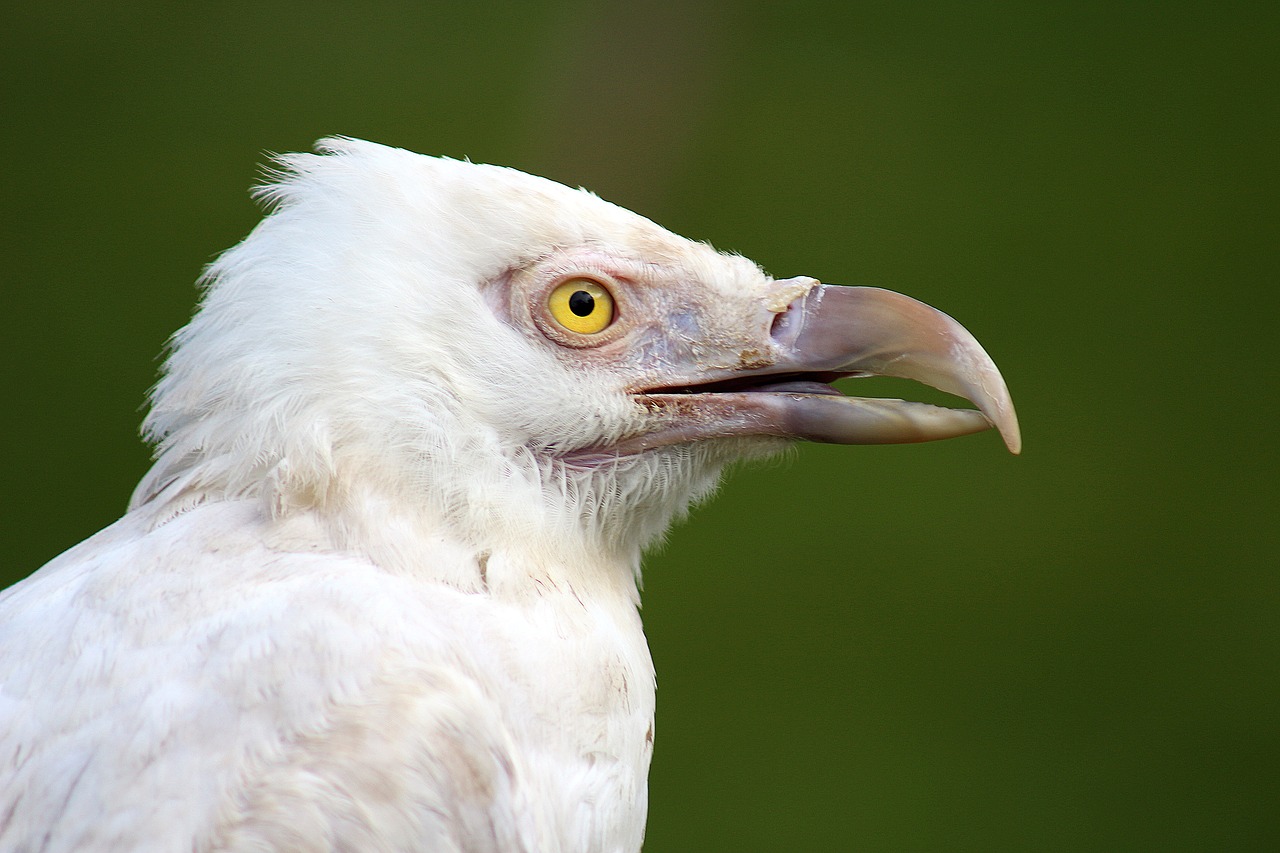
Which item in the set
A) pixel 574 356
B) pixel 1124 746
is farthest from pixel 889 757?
pixel 574 356

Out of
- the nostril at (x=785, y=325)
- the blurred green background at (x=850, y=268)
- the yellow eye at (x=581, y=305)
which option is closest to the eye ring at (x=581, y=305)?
the yellow eye at (x=581, y=305)

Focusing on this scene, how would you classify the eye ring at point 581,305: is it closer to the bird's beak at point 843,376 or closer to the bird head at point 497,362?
the bird head at point 497,362

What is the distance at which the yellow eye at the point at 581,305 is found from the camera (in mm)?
1713

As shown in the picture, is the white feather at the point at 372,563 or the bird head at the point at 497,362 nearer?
the white feather at the point at 372,563

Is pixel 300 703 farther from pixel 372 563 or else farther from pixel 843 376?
pixel 843 376

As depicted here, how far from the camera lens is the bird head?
159 cm

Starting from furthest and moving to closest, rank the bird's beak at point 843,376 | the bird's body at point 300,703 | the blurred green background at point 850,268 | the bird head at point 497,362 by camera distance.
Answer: the blurred green background at point 850,268 < the bird's beak at point 843,376 < the bird head at point 497,362 < the bird's body at point 300,703

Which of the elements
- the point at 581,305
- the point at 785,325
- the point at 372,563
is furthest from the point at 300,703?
the point at 785,325

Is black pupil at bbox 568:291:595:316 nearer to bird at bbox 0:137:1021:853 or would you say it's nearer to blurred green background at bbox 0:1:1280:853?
bird at bbox 0:137:1021:853

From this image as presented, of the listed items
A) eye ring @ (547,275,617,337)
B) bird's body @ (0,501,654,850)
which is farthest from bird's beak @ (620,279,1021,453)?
bird's body @ (0,501,654,850)

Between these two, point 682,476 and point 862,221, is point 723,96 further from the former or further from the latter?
point 682,476

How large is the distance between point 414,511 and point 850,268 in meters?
3.17

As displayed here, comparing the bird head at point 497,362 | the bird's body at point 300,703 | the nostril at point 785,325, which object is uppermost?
the nostril at point 785,325

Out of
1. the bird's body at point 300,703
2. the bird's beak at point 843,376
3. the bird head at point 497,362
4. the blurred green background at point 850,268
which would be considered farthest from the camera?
the blurred green background at point 850,268
